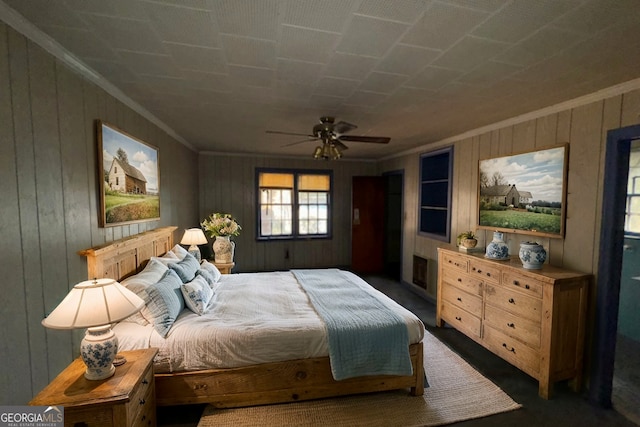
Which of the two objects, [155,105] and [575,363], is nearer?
[575,363]

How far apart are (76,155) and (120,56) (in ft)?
2.39

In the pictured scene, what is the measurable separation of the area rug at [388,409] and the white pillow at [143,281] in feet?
2.88

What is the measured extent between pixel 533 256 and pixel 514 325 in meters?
0.66

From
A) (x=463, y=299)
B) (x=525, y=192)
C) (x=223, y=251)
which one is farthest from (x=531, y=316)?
(x=223, y=251)

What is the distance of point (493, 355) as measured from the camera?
2955 mm

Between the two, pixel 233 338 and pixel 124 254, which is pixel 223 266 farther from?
pixel 233 338

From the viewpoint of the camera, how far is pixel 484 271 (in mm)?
2912

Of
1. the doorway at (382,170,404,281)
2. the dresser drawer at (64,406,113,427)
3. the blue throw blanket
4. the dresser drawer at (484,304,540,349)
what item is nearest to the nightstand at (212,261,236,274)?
the blue throw blanket

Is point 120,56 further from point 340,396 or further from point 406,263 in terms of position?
point 406,263

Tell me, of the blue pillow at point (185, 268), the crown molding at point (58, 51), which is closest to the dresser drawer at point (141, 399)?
the blue pillow at point (185, 268)

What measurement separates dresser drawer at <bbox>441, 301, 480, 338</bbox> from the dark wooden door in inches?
106

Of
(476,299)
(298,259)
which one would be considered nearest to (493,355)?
(476,299)

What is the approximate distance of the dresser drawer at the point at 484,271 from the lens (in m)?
2.79

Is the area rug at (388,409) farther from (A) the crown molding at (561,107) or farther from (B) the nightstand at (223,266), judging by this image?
(A) the crown molding at (561,107)
